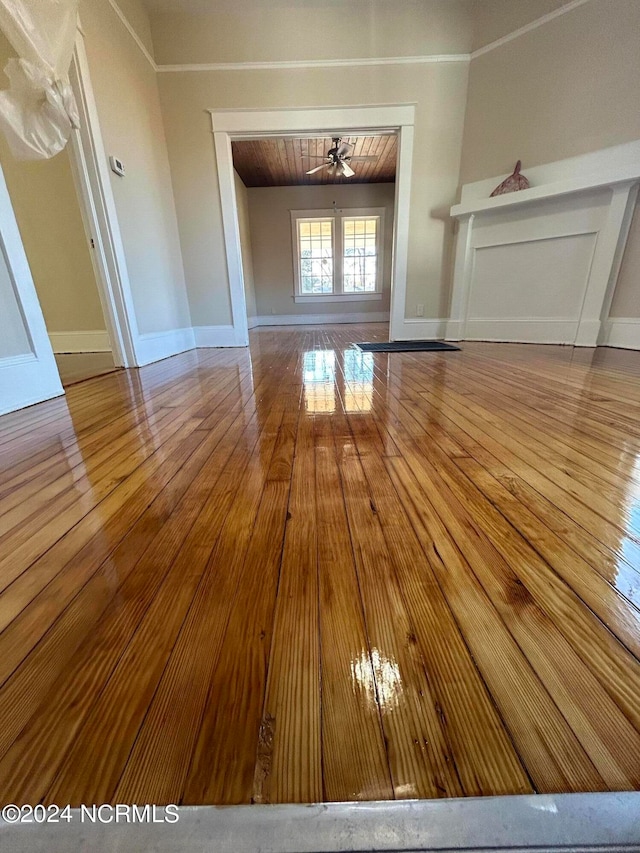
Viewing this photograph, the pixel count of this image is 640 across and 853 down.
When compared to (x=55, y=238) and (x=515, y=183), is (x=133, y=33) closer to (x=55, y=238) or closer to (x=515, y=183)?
(x=55, y=238)

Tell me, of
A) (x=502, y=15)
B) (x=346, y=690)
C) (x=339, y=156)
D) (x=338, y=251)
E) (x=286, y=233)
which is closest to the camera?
(x=346, y=690)

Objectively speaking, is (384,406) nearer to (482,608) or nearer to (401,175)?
(482,608)

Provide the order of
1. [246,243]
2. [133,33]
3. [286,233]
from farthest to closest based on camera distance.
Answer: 1. [286,233]
2. [246,243]
3. [133,33]

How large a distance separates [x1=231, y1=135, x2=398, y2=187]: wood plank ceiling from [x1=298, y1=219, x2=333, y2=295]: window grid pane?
0.75 metres

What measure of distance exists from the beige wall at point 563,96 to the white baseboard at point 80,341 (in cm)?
394

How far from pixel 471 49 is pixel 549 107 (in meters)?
0.99

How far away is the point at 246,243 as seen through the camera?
6258 mm

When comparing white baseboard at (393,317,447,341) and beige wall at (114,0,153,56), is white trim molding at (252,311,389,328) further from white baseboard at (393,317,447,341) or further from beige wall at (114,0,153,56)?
beige wall at (114,0,153,56)

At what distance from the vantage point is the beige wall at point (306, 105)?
10.3 ft

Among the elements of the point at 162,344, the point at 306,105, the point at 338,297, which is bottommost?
the point at 162,344

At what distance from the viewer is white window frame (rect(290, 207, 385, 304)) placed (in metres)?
6.99

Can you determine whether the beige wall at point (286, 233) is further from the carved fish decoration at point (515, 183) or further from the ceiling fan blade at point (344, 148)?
the carved fish decoration at point (515, 183)

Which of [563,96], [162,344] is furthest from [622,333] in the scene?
[162,344]

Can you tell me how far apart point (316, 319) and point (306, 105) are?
442 cm
